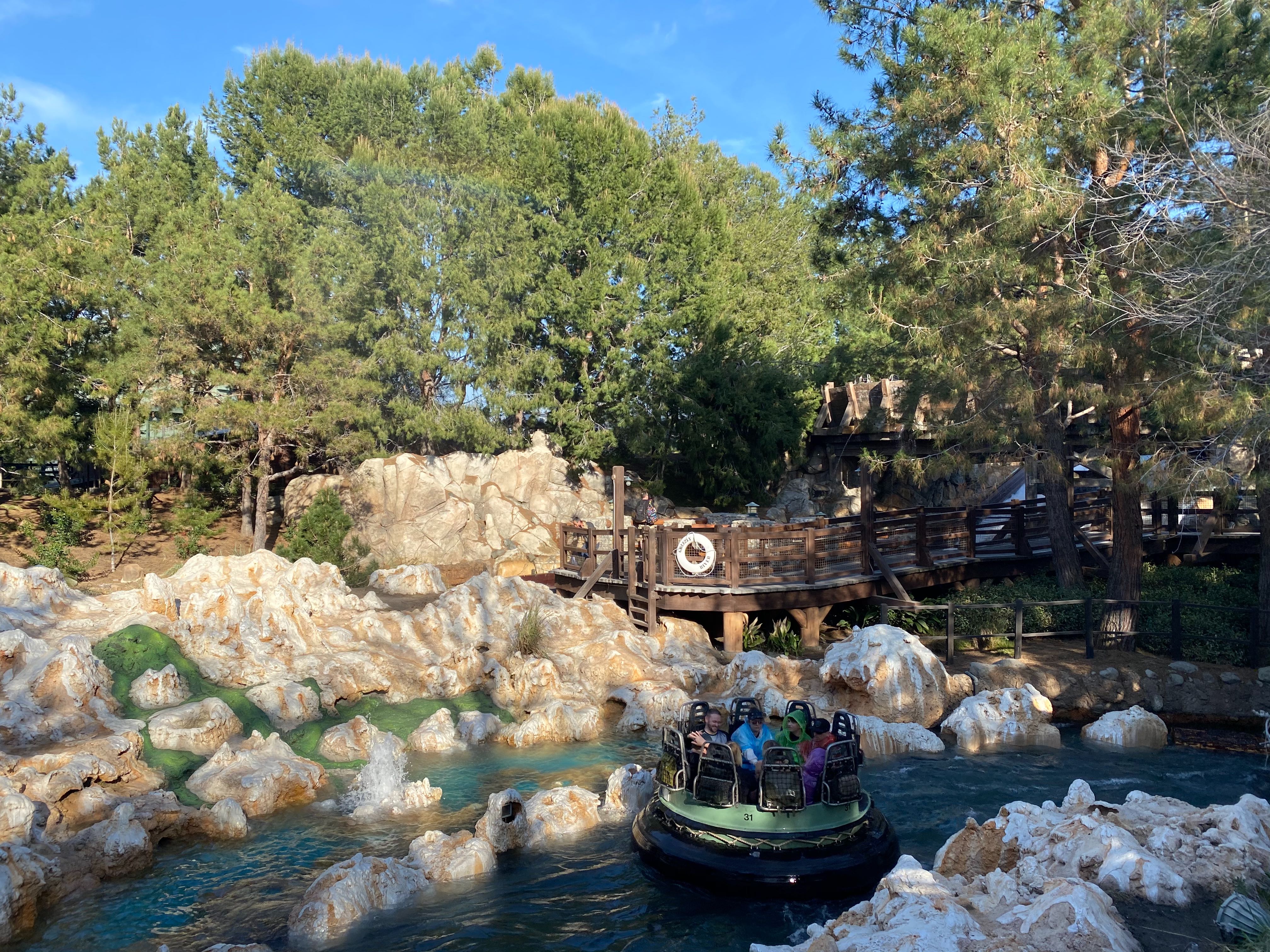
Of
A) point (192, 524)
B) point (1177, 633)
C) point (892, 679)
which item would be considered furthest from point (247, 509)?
point (1177, 633)

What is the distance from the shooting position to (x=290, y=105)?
31.7m

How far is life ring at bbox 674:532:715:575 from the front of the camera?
711 inches

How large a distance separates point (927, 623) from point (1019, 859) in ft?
37.2

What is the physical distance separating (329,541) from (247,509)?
14.5 ft

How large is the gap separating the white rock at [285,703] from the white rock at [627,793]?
4.98 metres

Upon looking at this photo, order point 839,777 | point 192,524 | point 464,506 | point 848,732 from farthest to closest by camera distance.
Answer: point 464,506 → point 192,524 → point 848,732 → point 839,777

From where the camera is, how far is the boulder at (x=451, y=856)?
941 centimetres

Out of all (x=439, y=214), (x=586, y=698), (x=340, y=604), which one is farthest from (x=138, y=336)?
(x=586, y=698)

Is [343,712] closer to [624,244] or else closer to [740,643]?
[740,643]

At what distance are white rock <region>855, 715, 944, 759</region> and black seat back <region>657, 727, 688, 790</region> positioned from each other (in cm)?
405

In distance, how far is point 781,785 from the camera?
9172mm

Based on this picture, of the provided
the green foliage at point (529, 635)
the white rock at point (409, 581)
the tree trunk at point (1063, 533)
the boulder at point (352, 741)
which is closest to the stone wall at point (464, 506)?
the white rock at point (409, 581)

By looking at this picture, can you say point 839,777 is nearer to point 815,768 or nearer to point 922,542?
point 815,768

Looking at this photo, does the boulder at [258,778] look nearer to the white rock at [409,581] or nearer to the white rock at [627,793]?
the white rock at [627,793]
